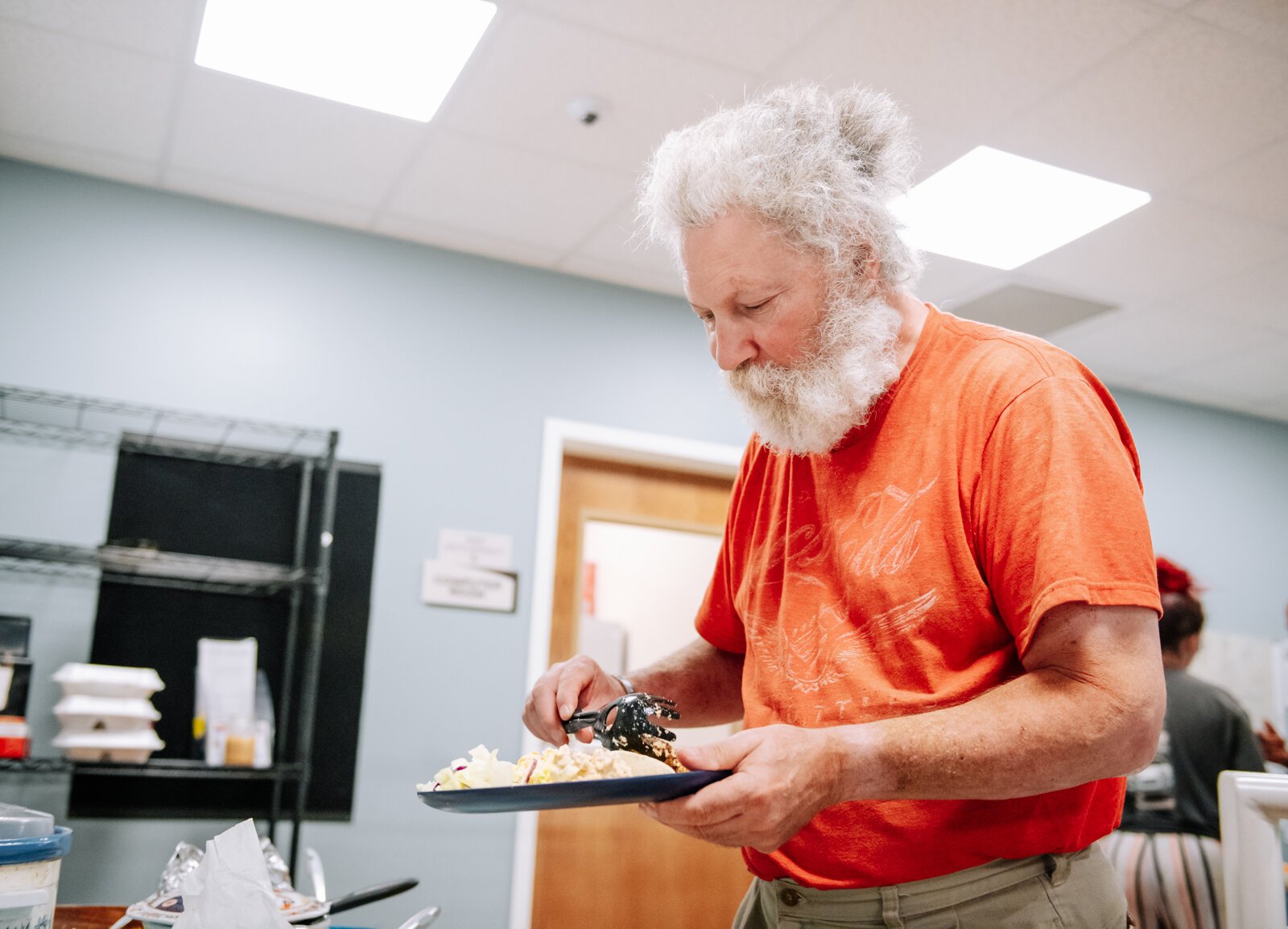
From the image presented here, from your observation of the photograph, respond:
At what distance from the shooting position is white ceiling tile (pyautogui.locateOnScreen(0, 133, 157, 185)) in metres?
3.03

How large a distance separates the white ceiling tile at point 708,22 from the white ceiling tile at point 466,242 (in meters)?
1.16

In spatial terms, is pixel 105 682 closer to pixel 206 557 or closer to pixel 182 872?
pixel 206 557

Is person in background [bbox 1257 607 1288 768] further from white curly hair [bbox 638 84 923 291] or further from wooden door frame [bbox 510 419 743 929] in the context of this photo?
white curly hair [bbox 638 84 923 291]

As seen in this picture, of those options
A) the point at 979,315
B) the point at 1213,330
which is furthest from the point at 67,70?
the point at 1213,330

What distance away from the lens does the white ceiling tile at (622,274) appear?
3680 millimetres

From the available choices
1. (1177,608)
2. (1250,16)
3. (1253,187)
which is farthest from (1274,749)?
(1250,16)

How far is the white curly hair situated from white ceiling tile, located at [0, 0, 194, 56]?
1670 millimetres

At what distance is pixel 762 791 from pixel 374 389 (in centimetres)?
276

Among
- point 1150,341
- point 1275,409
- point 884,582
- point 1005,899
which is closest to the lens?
point 1005,899

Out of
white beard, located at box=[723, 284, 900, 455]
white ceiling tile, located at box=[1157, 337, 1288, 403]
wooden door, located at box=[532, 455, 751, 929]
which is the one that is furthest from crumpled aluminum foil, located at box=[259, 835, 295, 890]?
white ceiling tile, located at box=[1157, 337, 1288, 403]

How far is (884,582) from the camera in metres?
1.09

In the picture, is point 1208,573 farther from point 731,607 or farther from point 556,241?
point 731,607

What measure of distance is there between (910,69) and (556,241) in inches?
53.6

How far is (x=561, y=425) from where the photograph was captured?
3.62 metres
